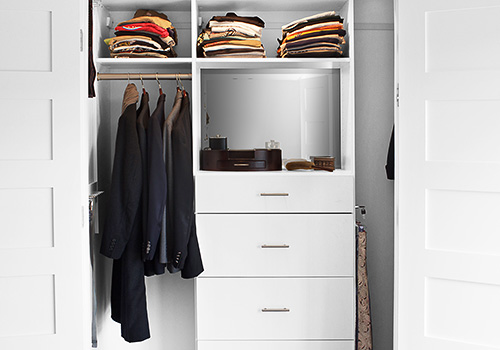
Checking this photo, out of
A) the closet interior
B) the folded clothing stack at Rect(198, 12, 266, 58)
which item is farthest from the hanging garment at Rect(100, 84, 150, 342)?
the folded clothing stack at Rect(198, 12, 266, 58)

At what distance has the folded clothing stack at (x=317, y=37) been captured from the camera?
2580 mm

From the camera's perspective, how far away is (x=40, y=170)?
2.09 m

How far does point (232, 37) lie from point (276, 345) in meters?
1.52

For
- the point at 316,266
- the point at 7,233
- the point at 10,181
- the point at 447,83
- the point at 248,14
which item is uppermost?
the point at 248,14

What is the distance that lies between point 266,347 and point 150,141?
3.75ft

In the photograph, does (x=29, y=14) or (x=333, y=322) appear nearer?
(x=29, y=14)

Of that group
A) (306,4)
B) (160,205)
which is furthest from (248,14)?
(160,205)

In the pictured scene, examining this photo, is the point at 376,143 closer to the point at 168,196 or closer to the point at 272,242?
the point at 272,242

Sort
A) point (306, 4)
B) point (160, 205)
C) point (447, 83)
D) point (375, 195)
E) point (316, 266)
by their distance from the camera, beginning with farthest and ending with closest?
point (375, 195) → point (306, 4) → point (316, 266) → point (160, 205) → point (447, 83)

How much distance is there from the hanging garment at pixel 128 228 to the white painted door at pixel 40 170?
29cm

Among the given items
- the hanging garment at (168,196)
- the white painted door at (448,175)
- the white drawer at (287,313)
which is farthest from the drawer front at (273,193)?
the white painted door at (448,175)

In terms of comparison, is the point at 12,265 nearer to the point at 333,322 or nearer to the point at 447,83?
the point at 333,322

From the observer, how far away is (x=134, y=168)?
7.98ft

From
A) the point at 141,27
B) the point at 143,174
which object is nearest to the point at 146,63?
the point at 141,27
